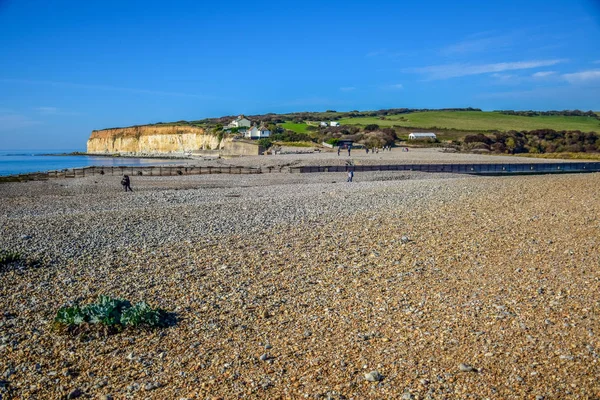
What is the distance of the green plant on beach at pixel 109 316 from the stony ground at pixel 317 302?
0.15 m

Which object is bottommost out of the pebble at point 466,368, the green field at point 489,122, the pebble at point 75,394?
the pebble at point 75,394

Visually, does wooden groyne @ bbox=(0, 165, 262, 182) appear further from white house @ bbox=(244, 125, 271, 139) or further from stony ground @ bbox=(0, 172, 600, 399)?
white house @ bbox=(244, 125, 271, 139)

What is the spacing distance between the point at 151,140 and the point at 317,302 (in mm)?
92298

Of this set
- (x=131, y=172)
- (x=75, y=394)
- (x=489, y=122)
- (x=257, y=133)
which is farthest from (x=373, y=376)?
(x=489, y=122)

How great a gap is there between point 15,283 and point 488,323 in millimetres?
6502

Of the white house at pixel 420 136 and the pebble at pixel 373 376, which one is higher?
the white house at pixel 420 136

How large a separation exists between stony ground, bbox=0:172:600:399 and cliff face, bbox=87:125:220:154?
6852cm

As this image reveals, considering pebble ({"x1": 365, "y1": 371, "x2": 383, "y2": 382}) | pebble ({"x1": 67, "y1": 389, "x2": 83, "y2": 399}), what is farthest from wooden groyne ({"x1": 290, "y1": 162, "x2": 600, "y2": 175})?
pebble ({"x1": 67, "y1": 389, "x2": 83, "y2": 399})

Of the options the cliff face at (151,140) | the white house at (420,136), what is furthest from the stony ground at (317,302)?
the cliff face at (151,140)

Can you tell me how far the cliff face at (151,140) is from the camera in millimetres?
83625

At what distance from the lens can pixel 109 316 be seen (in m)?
5.67

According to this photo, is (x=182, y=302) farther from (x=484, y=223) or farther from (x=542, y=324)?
(x=484, y=223)

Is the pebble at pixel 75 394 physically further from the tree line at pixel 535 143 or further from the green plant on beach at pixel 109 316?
the tree line at pixel 535 143

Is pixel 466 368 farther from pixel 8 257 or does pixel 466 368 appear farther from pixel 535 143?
pixel 535 143
